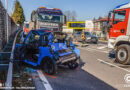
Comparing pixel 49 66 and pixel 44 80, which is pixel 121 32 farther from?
pixel 44 80

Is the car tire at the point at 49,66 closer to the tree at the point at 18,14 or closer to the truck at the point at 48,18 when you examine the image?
the truck at the point at 48,18

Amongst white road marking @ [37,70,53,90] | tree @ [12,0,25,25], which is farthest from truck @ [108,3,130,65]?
tree @ [12,0,25,25]

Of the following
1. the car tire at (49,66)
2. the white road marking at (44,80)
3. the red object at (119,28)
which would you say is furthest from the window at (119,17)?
the white road marking at (44,80)

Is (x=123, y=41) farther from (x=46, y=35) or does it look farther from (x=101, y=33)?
(x=101, y=33)

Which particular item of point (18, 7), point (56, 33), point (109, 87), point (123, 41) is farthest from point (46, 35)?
point (18, 7)

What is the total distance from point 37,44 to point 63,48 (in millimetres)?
1197

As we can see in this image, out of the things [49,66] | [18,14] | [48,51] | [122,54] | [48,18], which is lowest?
[49,66]

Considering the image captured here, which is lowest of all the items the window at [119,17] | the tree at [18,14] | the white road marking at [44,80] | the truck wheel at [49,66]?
the white road marking at [44,80]

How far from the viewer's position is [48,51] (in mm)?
4922

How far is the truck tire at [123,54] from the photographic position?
698 centimetres

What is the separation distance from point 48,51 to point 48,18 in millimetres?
7982

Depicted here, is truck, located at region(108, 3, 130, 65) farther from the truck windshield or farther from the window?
the truck windshield

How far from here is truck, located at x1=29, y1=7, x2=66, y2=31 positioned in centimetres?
1203

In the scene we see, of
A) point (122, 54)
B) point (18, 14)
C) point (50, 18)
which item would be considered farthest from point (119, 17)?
point (18, 14)
